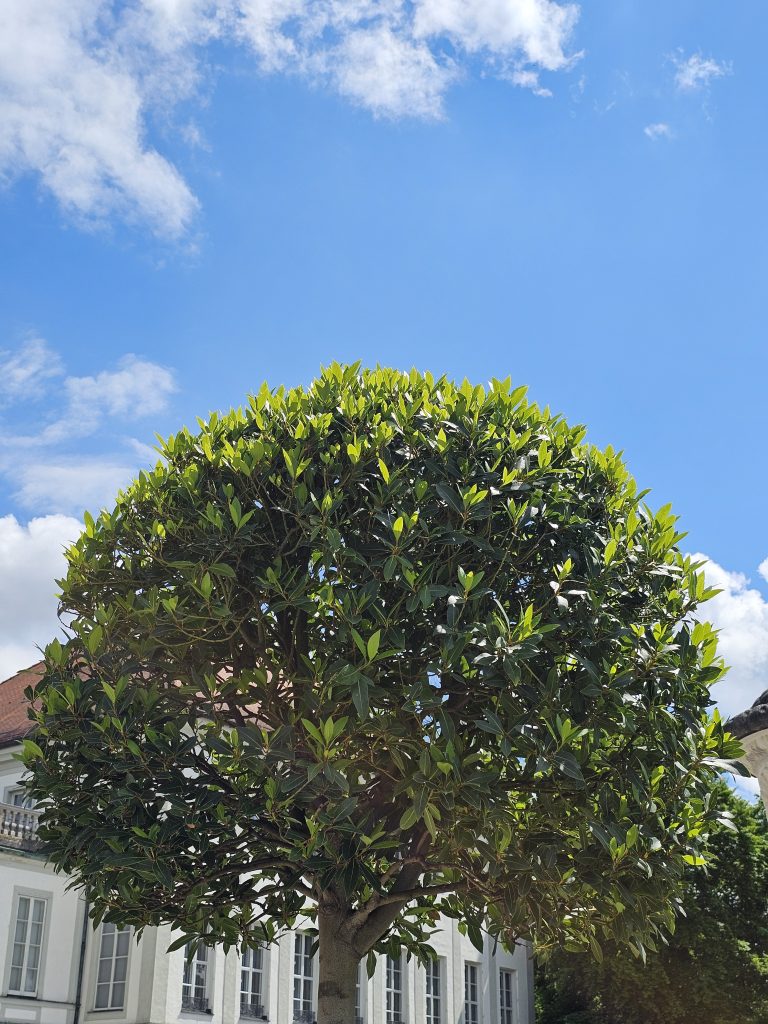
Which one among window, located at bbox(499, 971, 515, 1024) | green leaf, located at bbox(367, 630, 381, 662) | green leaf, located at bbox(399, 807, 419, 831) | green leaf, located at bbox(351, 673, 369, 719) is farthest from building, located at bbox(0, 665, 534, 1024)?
green leaf, located at bbox(367, 630, 381, 662)

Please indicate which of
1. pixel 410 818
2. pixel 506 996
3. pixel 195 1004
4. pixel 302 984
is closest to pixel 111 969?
pixel 195 1004

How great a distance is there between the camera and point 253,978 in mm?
24938

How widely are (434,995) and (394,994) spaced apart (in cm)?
201

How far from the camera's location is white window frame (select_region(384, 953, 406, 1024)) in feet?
92.5

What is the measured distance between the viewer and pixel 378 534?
36.2 ft

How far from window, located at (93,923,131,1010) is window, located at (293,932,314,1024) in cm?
416

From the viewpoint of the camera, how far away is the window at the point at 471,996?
3125 centimetres

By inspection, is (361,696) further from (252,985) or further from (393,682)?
(252,985)

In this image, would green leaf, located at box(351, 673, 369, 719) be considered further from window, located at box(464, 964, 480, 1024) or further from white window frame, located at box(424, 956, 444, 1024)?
window, located at box(464, 964, 480, 1024)

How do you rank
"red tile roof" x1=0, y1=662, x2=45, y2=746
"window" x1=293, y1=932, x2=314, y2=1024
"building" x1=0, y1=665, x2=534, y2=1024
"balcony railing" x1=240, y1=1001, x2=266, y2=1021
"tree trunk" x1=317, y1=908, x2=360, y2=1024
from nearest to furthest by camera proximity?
"tree trunk" x1=317, y1=908, x2=360, y2=1024 < "building" x1=0, y1=665, x2=534, y2=1024 < "balcony railing" x1=240, y1=1001, x2=266, y2=1021 < "window" x1=293, y1=932, x2=314, y2=1024 < "red tile roof" x1=0, y1=662, x2=45, y2=746

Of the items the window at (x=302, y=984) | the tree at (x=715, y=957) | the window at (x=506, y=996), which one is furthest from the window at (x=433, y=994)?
the window at (x=302, y=984)

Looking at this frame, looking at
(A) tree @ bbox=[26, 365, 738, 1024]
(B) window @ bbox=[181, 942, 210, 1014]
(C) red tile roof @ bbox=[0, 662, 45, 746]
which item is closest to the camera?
(A) tree @ bbox=[26, 365, 738, 1024]

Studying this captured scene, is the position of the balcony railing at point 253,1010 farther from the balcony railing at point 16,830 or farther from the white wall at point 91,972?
the balcony railing at point 16,830

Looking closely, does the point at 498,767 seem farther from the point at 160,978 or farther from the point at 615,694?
the point at 160,978
